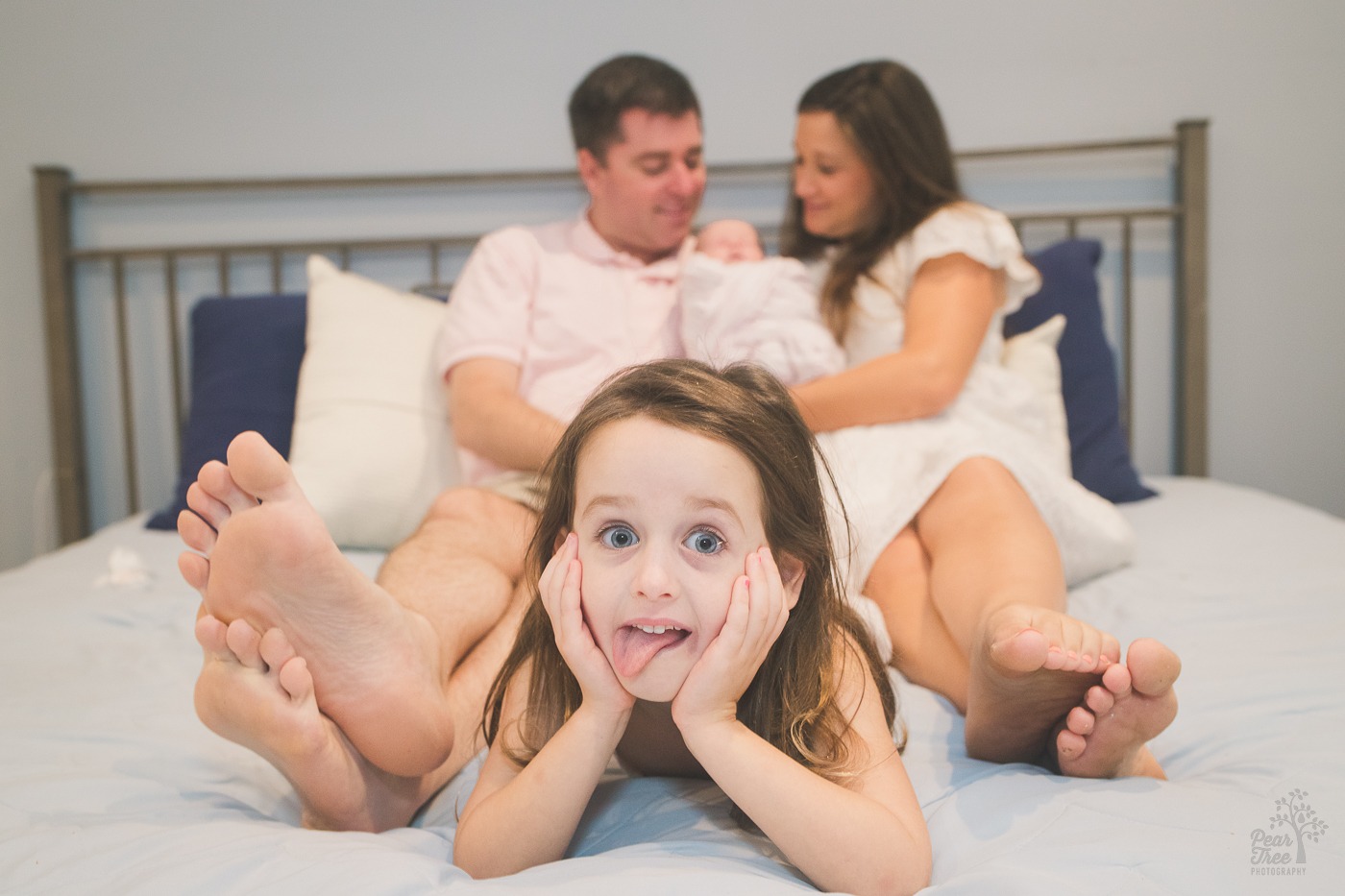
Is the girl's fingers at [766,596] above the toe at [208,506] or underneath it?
underneath

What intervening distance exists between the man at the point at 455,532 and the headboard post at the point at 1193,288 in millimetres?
1110

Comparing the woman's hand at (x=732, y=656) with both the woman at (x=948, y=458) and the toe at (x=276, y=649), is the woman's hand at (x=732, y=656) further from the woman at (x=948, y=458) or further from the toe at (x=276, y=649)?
the toe at (x=276, y=649)

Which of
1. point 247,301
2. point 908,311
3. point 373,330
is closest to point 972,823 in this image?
point 908,311

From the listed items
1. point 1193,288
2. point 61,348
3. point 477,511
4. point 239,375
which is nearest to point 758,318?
point 477,511

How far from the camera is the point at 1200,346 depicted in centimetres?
215

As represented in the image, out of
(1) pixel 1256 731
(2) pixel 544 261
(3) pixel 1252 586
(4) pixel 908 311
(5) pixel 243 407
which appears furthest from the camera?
(5) pixel 243 407

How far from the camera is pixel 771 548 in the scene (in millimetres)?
785

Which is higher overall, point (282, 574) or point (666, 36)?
point (666, 36)

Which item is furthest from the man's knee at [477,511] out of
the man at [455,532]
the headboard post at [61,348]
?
the headboard post at [61,348]

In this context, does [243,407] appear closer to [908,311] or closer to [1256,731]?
[908,311]

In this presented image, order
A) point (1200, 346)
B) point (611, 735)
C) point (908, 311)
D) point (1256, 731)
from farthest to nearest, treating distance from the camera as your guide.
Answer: point (1200, 346) < point (908, 311) < point (1256, 731) < point (611, 735)

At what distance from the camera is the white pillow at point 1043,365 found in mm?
1710

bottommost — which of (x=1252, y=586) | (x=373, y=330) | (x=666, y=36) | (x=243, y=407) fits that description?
(x=1252, y=586)

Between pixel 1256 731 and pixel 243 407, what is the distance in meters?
1.66
